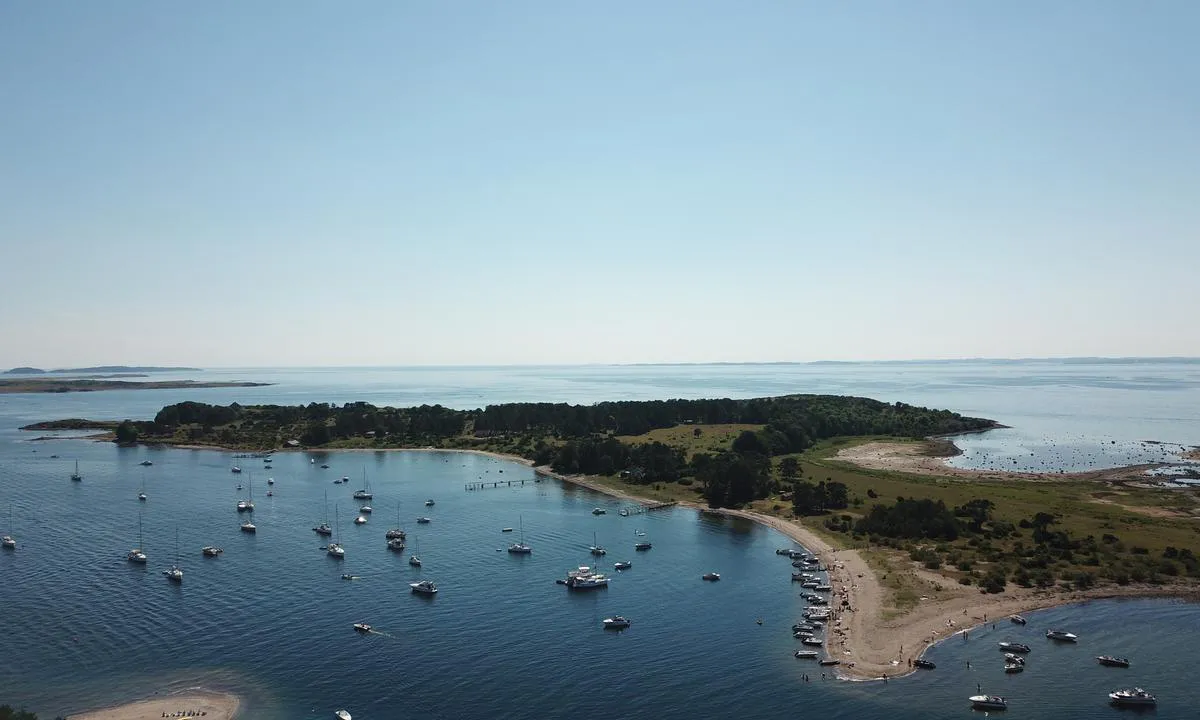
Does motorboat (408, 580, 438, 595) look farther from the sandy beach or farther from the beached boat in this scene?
the beached boat

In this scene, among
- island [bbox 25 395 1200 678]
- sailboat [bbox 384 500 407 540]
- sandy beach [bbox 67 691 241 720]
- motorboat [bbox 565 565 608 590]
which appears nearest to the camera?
sandy beach [bbox 67 691 241 720]

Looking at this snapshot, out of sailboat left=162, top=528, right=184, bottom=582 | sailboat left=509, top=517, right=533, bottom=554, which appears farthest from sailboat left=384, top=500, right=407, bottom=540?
sailboat left=162, top=528, right=184, bottom=582

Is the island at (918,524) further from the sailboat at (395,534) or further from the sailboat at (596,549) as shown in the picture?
the sailboat at (395,534)

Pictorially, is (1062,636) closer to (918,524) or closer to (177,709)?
(918,524)

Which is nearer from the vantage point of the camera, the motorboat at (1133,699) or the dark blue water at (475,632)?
the motorboat at (1133,699)

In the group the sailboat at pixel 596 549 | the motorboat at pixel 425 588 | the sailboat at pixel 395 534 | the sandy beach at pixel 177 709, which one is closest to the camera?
the sandy beach at pixel 177 709

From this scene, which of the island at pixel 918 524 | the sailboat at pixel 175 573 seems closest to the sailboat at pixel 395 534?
the sailboat at pixel 175 573

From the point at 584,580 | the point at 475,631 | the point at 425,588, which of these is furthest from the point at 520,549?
the point at 475,631
